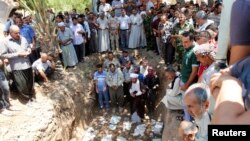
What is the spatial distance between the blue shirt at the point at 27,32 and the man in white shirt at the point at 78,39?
1.32 meters

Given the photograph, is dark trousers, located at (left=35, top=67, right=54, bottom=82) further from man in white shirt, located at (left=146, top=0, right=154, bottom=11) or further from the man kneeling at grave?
the man kneeling at grave

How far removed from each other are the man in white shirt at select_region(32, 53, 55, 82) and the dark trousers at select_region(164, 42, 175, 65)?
121 inches

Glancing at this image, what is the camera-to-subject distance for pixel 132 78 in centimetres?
960

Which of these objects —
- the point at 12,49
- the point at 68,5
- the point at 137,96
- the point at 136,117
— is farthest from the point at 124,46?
the point at 12,49

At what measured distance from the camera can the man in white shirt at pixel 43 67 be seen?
8.75 meters

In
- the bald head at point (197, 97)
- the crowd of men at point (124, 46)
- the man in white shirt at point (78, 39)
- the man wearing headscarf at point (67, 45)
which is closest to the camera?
the bald head at point (197, 97)

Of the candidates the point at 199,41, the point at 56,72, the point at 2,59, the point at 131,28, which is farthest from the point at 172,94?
the point at 131,28

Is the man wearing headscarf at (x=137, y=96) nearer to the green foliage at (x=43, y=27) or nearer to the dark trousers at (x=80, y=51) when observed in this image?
the dark trousers at (x=80, y=51)

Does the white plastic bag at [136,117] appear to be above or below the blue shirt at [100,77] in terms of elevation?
below

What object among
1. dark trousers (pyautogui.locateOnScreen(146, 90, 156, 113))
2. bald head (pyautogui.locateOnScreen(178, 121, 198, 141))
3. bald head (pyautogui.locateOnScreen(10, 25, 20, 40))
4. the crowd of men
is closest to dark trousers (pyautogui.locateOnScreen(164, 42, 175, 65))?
the crowd of men

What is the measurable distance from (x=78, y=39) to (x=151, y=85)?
2.54 metres

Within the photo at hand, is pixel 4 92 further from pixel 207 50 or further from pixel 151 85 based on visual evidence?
pixel 207 50

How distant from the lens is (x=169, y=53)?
9.38 meters

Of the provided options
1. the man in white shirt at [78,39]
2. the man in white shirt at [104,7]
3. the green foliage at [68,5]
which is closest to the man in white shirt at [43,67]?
the man in white shirt at [78,39]
